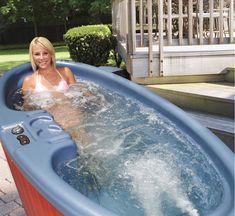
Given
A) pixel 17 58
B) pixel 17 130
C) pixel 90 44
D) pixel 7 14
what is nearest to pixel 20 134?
pixel 17 130

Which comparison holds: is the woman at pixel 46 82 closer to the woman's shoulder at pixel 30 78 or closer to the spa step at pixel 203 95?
the woman's shoulder at pixel 30 78

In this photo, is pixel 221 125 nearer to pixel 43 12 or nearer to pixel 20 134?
pixel 20 134

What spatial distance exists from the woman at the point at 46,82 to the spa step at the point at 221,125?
121 centimetres

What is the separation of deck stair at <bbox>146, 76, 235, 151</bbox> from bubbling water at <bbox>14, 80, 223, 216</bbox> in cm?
79

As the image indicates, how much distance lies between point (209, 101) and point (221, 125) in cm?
43

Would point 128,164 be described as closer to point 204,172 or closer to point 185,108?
point 204,172

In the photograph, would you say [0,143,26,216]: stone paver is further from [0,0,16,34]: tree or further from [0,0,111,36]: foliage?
[0,0,16,34]: tree

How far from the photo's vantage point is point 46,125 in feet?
7.64

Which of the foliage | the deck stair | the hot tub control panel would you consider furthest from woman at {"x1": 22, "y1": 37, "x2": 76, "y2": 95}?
the foliage

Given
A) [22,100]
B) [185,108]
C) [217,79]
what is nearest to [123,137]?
[22,100]

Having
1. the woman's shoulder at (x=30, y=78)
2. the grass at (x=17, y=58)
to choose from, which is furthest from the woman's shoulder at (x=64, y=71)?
the grass at (x=17, y=58)

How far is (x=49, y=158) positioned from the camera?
1.95 meters

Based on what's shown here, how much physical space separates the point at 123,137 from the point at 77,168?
0.66 m

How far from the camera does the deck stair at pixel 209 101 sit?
139 inches
